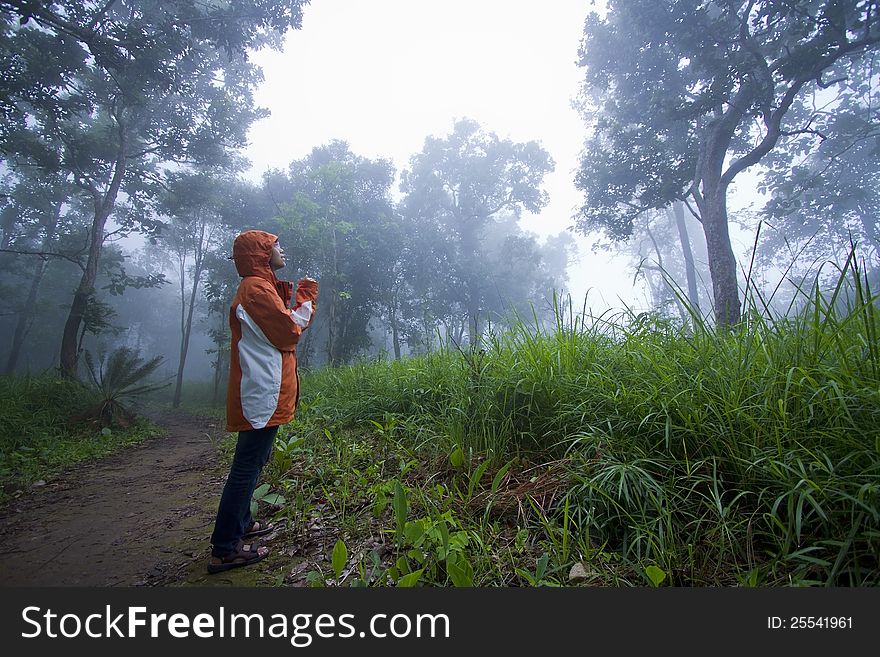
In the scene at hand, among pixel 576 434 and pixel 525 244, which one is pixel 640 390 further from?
pixel 525 244

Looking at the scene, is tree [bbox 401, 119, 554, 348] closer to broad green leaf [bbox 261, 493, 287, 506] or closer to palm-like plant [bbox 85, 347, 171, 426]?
palm-like plant [bbox 85, 347, 171, 426]

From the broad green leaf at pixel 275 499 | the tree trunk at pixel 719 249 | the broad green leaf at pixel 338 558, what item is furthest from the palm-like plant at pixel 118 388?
the tree trunk at pixel 719 249

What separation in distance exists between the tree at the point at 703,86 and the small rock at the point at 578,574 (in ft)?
19.5

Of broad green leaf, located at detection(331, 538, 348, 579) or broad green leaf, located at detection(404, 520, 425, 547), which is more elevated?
broad green leaf, located at detection(404, 520, 425, 547)

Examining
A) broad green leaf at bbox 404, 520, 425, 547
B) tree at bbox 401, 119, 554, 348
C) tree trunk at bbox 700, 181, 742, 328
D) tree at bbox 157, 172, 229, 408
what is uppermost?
tree at bbox 401, 119, 554, 348

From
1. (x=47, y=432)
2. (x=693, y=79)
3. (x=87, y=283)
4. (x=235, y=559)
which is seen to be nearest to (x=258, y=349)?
(x=235, y=559)

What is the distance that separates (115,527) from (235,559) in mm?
1562

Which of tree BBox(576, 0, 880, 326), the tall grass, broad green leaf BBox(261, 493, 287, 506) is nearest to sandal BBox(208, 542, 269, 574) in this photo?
broad green leaf BBox(261, 493, 287, 506)

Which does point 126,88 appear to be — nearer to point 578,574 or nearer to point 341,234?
point 341,234

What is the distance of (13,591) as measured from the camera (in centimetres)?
140

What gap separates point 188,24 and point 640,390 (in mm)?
13863

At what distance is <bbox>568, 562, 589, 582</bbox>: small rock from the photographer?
1301mm

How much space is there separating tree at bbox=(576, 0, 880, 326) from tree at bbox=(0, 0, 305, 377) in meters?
10.8

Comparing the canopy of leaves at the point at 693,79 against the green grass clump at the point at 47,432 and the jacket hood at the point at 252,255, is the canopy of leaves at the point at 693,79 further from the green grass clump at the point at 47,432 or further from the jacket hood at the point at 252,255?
the green grass clump at the point at 47,432
